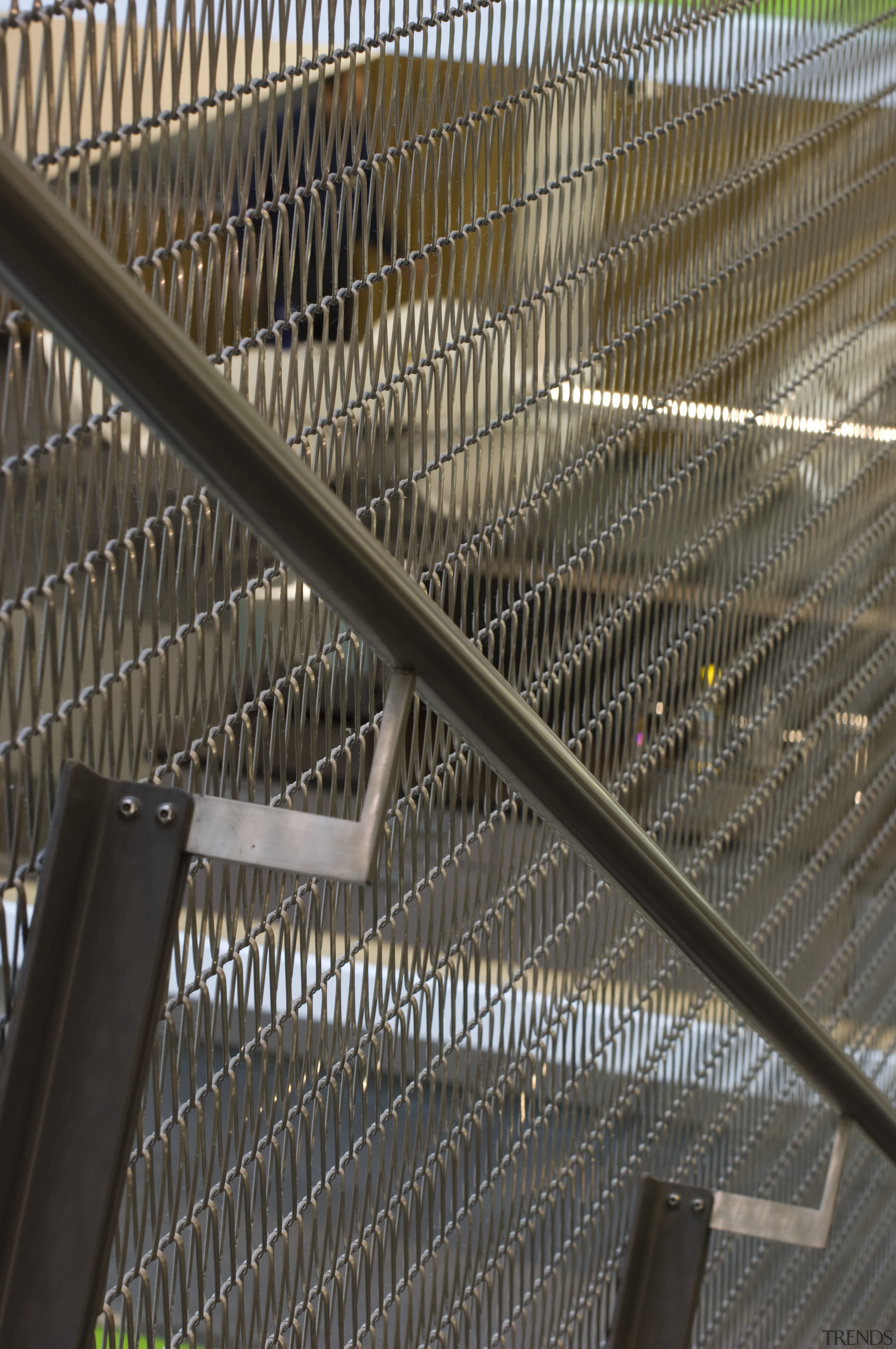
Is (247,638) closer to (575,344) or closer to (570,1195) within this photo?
(575,344)

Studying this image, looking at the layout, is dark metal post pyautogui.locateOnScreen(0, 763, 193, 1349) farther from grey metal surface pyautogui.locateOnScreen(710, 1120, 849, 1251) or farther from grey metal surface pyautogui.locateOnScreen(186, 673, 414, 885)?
grey metal surface pyautogui.locateOnScreen(710, 1120, 849, 1251)

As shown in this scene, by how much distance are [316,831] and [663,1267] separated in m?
0.94

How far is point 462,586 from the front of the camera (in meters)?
1.11

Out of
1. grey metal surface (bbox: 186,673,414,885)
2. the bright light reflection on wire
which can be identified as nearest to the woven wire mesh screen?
the bright light reflection on wire

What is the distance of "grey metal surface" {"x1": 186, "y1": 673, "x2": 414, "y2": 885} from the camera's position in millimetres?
643

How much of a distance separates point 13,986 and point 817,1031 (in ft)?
2.32

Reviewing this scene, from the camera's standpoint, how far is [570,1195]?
134 cm

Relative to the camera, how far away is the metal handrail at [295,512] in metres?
0.51

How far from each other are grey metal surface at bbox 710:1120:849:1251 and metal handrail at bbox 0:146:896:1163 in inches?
15.6

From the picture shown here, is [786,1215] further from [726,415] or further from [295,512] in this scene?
[295,512]

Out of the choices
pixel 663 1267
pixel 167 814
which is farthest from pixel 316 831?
pixel 663 1267

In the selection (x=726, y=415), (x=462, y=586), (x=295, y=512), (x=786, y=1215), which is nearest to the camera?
(x=295, y=512)

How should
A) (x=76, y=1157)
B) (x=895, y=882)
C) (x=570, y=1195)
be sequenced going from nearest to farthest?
(x=76, y=1157)
(x=570, y=1195)
(x=895, y=882)

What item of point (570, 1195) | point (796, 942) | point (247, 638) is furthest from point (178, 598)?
point (796, 942)
